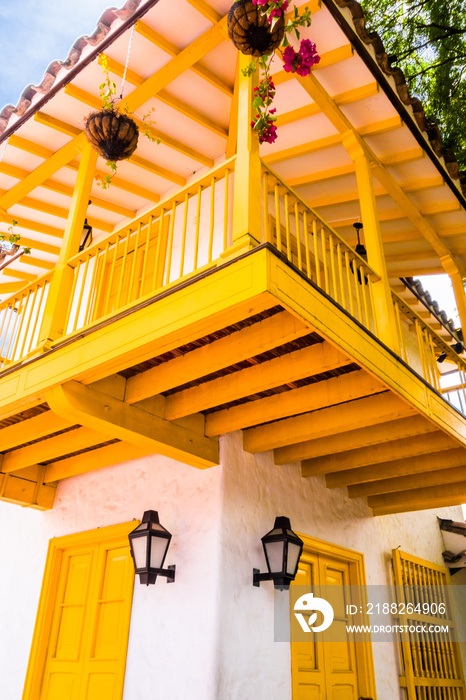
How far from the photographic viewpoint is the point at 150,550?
473 cm

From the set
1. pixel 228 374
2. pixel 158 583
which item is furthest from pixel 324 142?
pixel 158 583

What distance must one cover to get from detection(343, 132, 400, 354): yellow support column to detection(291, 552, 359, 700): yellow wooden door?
97.7 inches

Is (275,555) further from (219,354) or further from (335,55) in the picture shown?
(335,55)

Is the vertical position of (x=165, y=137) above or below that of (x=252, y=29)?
above

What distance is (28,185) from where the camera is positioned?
6.36 m

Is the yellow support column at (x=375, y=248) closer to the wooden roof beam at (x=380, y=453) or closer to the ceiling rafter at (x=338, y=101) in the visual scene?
the ceiling rafter at (x=338, y=101)

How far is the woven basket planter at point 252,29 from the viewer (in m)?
3.59

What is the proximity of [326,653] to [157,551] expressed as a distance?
6.80 ft

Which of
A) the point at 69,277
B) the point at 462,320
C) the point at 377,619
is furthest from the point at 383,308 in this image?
the point at 377,619

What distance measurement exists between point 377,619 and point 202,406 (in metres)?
3.46

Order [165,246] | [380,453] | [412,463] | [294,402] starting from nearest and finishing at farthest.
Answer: [294,402] < [380,453] < [412,463] < [165,246]

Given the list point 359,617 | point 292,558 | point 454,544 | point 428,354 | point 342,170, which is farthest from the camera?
point 454,544

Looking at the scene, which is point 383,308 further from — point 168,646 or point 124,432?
point 168,646

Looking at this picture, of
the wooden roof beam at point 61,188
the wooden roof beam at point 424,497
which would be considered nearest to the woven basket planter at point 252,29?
the wooden roof beam at point 61,188
